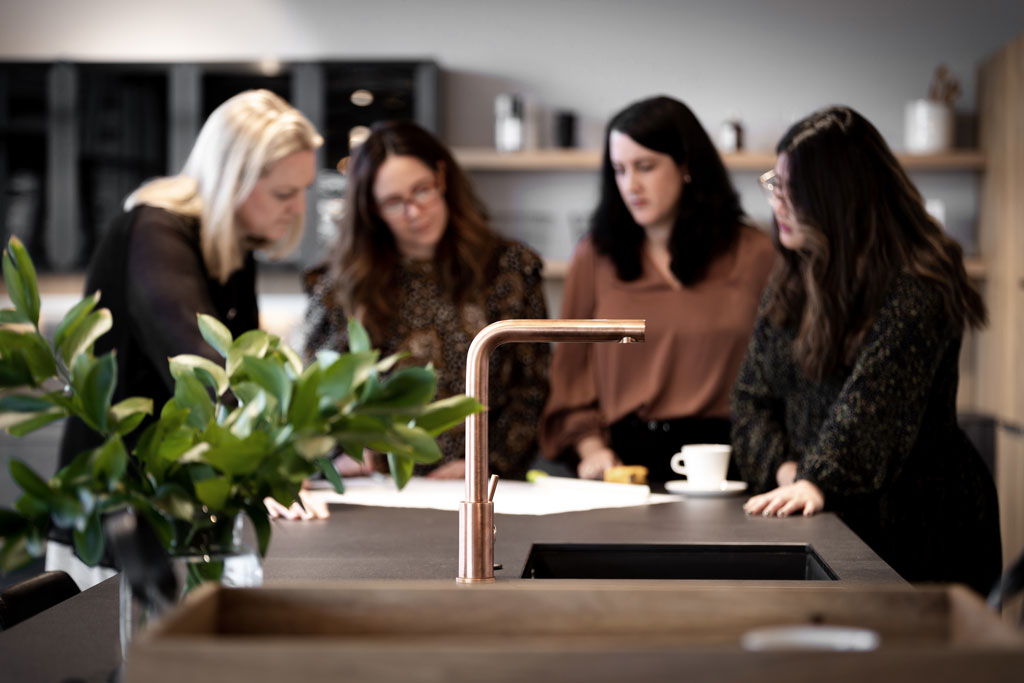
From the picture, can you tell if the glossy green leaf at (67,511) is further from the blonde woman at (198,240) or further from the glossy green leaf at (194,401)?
the blonde woman at (198,240)

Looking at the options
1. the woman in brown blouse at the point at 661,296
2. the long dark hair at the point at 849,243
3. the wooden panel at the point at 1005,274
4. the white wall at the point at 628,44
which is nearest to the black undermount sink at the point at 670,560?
the long dark hair at the point at 849,243

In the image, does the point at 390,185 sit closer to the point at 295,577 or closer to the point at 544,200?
the point at 295,577

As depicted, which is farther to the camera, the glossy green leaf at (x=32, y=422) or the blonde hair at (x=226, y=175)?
the blonde hair at (x=226, y=175)

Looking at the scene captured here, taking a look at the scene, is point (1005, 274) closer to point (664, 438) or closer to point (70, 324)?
point (664, 438)

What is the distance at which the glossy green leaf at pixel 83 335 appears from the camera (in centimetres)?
89

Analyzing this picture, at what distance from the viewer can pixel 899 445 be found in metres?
1.92

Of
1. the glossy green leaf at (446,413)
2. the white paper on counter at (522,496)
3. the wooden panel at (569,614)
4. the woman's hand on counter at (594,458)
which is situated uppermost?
the glossy green leaf at (446,413)

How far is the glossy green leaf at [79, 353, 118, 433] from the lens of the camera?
33.4 inches

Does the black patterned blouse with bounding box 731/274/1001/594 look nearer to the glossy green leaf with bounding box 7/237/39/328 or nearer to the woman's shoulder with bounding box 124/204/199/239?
the woman's shoulder with bounding box 124/204/199/239

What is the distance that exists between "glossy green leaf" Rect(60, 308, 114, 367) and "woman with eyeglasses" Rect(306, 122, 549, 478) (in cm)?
162

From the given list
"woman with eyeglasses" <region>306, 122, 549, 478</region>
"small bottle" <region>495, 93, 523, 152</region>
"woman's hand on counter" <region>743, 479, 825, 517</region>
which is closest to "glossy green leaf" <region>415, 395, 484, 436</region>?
"woman's hand on counter" <region>743, 479, 825, 517</region>

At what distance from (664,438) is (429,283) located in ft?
2.10

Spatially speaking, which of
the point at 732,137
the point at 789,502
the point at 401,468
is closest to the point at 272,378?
the point at 401,468

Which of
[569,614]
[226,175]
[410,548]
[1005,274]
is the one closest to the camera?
[569,614]
